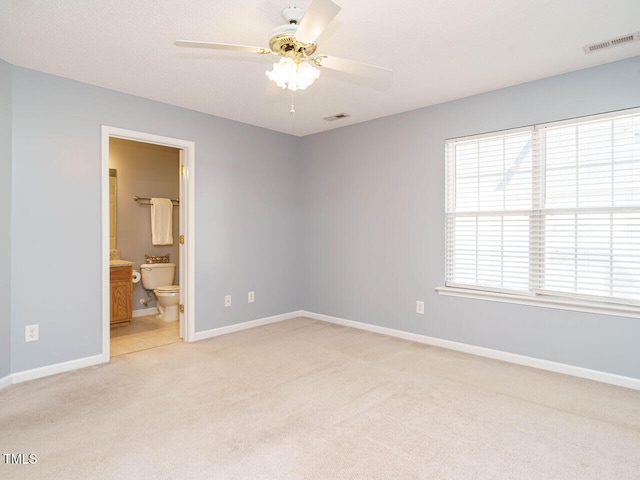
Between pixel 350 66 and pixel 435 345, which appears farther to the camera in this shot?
pixel 435 345

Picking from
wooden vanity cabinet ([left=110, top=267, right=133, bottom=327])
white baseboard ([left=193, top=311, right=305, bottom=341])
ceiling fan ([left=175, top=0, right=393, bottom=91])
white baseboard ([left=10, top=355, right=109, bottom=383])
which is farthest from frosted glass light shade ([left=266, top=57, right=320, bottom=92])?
wooden vanity cabinet ([left=110, top=267, right=133, bottom=327])

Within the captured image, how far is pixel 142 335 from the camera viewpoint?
427 cm

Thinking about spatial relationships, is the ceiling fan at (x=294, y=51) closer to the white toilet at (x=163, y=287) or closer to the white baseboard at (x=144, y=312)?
the white toilet at (x=163, y=287)

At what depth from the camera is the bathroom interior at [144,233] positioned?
15.7 feet

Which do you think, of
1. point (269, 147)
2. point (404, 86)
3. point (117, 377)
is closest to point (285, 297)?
point (269, 147)

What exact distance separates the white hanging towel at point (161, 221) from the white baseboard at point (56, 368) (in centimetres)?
226

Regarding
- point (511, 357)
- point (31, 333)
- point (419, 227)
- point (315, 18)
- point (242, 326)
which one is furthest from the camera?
point (242, 326)

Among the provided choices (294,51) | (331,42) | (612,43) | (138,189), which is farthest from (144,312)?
(612,43)

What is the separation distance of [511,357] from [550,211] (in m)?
1.31

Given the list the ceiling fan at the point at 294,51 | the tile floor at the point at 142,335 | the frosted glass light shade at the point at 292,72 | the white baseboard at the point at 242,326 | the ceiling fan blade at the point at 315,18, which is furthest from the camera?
the white baseboard at the point at 242,326

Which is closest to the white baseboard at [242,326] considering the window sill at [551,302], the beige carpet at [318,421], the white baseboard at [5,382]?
the beige carpet at [318,421]

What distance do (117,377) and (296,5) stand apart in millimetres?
2942

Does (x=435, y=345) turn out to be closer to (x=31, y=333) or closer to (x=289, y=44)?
(x=289, y=44)

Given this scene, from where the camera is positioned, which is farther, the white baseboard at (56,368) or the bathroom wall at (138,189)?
the bathroom wall at (138,189)
